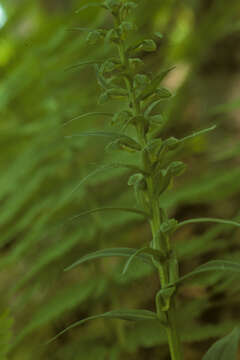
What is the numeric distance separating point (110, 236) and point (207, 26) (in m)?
1.16

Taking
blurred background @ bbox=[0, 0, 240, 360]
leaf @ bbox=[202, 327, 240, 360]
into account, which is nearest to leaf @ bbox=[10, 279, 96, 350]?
blurred background @ bbox=[0, 0, 240, 360]

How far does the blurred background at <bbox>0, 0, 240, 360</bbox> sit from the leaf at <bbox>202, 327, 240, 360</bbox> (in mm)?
348

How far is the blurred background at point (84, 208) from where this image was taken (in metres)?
1.22

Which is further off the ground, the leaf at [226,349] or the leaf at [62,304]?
the leaf at [62,304]

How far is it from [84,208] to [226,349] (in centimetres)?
101

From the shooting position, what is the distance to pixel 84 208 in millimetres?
1487

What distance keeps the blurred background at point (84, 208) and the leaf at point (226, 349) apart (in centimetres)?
35

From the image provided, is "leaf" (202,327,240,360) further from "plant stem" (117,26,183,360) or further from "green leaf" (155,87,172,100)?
"green leaf" (155,87,172,100)

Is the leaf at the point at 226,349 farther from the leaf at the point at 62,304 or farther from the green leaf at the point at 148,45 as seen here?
the leaf at the point at 62,304

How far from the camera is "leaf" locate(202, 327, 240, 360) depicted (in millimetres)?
502

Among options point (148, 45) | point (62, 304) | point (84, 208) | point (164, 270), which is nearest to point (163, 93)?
point (148, 45)

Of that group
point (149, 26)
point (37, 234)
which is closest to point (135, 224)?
point (37, 234)

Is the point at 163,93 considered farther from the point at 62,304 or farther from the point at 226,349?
the point at 62,304

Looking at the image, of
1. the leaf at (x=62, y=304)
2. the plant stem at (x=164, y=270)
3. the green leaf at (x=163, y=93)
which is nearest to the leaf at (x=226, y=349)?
the plant stem at (x=164, y=270)
